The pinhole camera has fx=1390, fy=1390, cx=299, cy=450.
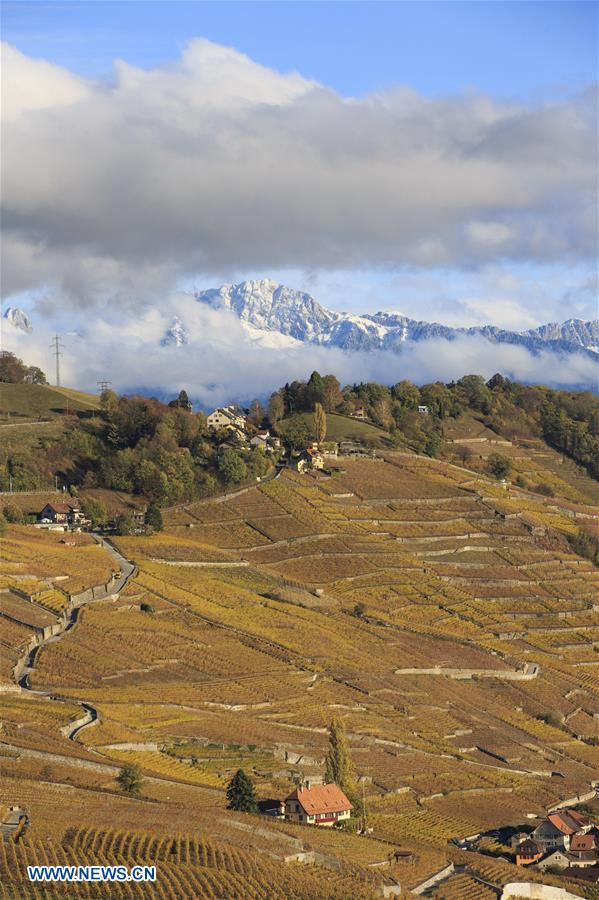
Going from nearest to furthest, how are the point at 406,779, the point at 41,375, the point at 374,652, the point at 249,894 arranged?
the point at 249,894 < the point at 406,779 < the point at 374,652 < the point at 41,375

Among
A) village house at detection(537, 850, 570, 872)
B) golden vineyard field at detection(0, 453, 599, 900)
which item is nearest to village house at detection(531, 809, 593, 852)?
village house at detection(537, 850, 570, 872)

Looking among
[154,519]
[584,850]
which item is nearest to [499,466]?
[154,519]

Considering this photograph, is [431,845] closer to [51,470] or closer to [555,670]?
[555,670]

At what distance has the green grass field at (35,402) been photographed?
513 ft

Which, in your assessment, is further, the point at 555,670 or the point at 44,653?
the point at 555,670

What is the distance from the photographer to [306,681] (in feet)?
287

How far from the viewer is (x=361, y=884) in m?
50.7

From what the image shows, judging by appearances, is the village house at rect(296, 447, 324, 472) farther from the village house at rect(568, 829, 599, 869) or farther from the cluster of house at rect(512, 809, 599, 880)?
the village house at rect(568, 829, 599, 869)

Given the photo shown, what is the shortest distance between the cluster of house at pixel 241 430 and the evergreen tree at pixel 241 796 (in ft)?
299

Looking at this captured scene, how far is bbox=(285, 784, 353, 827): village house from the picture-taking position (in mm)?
61625

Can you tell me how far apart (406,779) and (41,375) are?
11807cm

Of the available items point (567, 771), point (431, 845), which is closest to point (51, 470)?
point (567, 771)

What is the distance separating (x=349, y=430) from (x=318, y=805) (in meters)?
106

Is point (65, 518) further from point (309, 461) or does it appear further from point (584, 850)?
point (584, 850)
